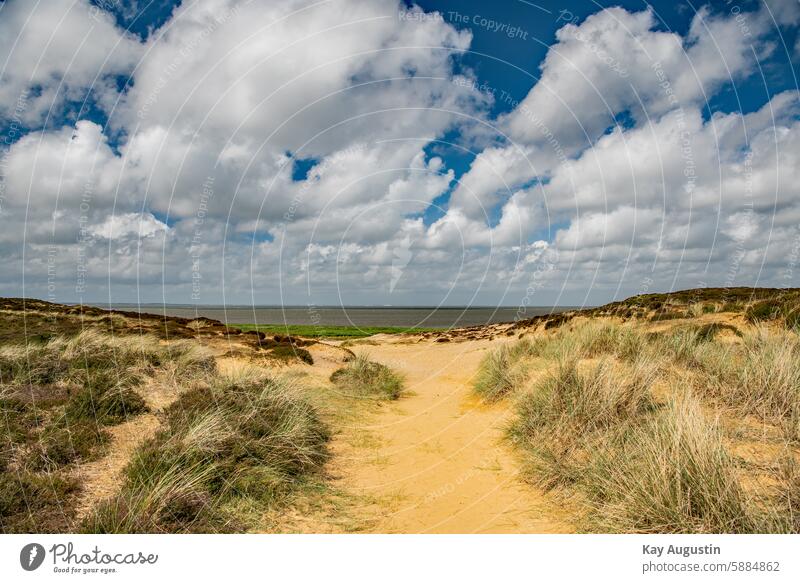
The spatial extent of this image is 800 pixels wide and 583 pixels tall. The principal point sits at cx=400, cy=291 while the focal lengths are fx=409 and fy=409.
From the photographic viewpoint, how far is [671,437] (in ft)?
14.4

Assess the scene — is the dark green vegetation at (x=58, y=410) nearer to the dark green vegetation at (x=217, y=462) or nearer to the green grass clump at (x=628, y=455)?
the dark green vegetation at (x=217, y=462)

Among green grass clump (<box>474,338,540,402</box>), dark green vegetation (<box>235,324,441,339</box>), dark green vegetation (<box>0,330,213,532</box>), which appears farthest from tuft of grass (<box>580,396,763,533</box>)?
dark green vegetation (<box>235,324,441,339</box>)

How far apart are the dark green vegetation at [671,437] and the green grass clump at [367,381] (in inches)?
191

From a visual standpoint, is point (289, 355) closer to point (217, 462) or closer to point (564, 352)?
point (564, 352)

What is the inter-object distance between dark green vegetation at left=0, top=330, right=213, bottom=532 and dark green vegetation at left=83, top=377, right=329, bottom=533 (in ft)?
2.35

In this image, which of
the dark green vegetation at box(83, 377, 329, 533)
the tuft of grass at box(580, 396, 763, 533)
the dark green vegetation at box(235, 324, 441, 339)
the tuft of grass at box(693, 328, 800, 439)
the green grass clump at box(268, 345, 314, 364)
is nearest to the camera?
the tuft of grass at box(580, 396, 763, 533)

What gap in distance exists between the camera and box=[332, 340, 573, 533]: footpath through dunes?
5.11m

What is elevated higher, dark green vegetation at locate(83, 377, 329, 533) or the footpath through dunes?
dark green vegetation at locate(83, 377, 329, 533)

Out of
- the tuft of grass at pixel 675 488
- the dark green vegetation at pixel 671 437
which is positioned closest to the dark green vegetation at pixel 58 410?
the tuft of grass at pixel 675 488

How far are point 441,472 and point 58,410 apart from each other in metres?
6.59
